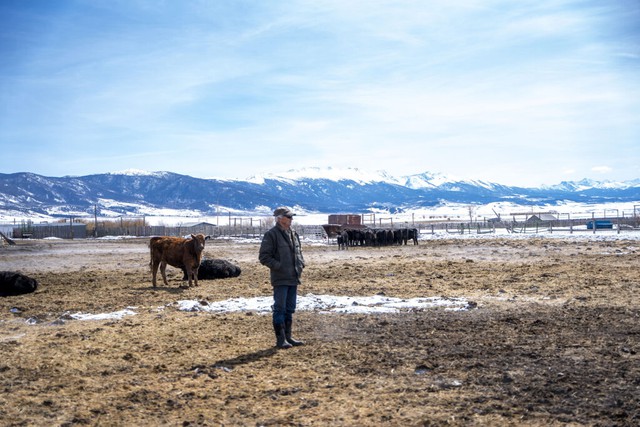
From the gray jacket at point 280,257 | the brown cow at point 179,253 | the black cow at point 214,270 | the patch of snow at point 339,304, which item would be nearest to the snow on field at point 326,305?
the patch of snow at point 339,304

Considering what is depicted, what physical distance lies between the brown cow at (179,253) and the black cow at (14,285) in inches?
114

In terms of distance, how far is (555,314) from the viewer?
→ 34.1 feet

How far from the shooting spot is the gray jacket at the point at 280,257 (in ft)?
28.1

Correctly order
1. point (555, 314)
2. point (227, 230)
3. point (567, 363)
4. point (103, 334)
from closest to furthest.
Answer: point (567, 363)
point (103, 334)
point (555, 314)
point (227, 230)

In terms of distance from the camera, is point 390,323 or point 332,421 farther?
point 390,323

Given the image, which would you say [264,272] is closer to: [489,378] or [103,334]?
[103,334]

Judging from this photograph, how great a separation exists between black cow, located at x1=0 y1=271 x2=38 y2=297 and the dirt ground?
1135 mm

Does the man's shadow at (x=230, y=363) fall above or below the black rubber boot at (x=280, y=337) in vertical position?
below

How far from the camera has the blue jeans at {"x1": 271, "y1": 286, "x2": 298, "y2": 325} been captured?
845 centimetres

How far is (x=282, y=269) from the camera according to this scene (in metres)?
8.55

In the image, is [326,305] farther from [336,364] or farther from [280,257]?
[336,364]

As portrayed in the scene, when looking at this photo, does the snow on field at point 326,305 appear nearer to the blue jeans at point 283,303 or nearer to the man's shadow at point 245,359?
the blue jeans at point 283,303

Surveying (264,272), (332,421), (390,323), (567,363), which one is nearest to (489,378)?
(567,363)

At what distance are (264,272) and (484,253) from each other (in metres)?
11.4
